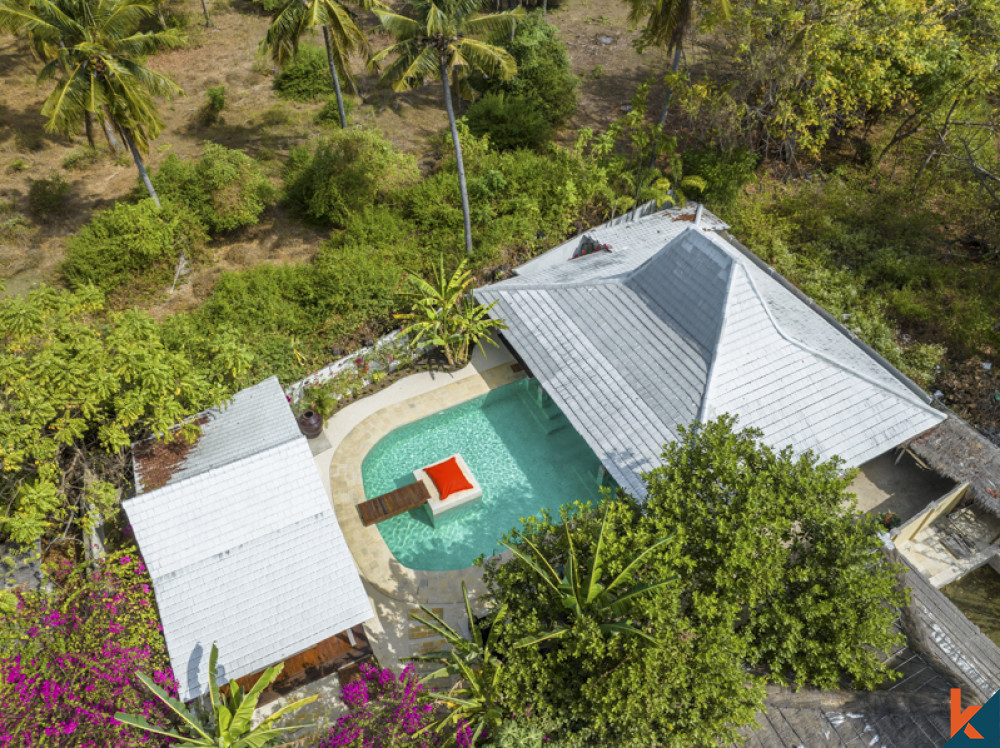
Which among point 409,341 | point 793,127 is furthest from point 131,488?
point 793,127

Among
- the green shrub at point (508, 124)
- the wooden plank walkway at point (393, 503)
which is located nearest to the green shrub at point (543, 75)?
the green shrub at point (508, 124)

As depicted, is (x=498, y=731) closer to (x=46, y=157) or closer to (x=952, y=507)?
(x=952, y=507)

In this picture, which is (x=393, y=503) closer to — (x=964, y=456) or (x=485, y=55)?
(x=485, y=55)

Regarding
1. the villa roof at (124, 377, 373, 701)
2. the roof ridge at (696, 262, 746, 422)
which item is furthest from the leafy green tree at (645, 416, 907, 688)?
the villa roof at (124, 377, 373, 701)

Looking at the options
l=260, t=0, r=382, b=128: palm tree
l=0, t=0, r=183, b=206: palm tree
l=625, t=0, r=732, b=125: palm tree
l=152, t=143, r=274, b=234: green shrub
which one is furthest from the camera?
l=152, t=143, r=274, b=234: green shrub

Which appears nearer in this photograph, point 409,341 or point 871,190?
point 409,341

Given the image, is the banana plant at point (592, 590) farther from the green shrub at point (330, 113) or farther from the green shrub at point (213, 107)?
the green shrub at point (213, 107)

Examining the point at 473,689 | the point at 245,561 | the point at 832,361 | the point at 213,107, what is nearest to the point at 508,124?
the point at 213,107

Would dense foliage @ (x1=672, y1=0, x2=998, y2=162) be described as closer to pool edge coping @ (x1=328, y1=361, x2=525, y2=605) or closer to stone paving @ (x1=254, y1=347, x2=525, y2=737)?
pool edge coping @ (x1=328, y1=361, x2=525, y2=605)
